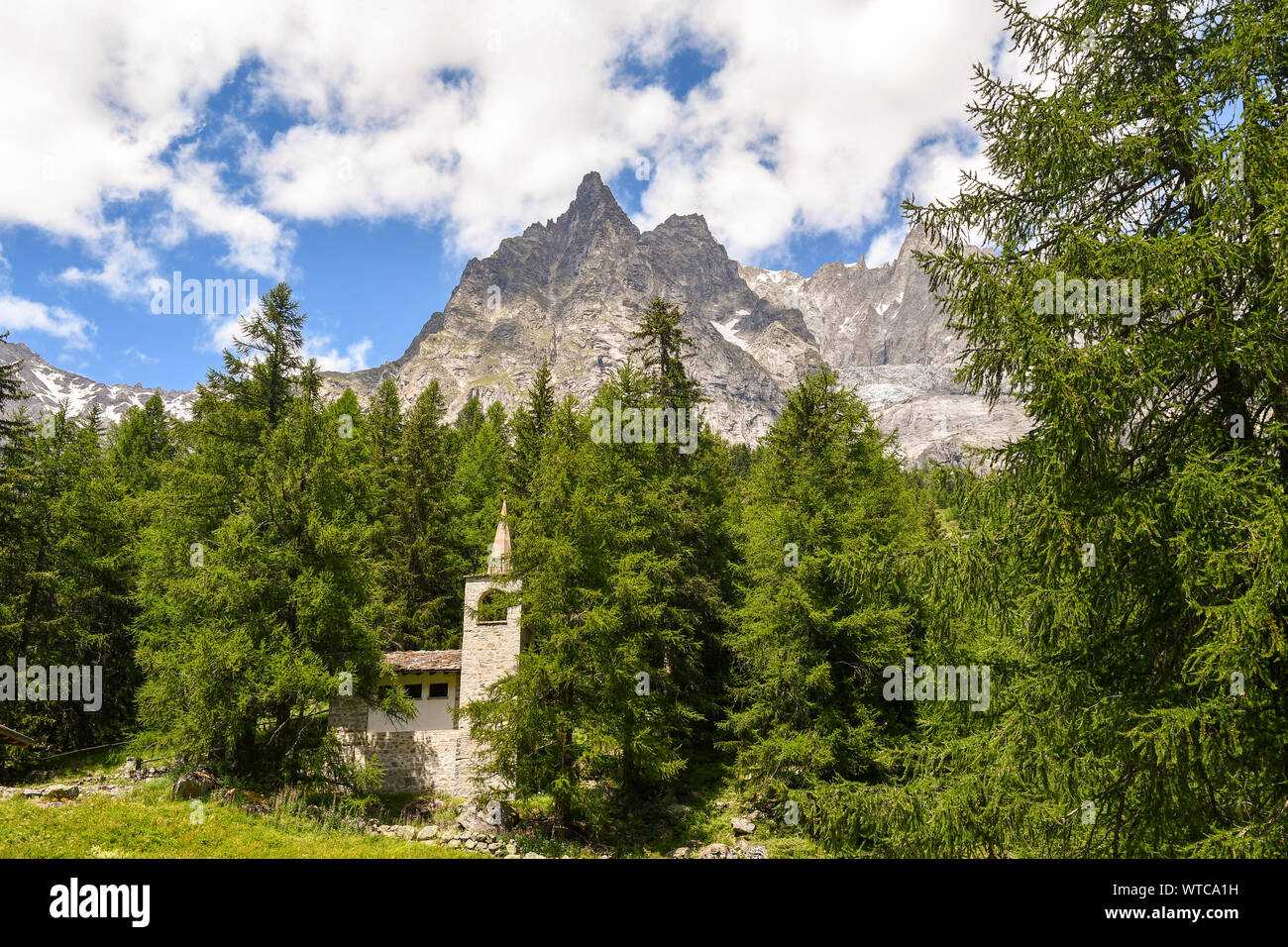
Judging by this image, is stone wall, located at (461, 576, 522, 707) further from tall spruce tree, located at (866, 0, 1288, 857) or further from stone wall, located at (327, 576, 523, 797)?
tall spruce tree, located at (866, 0, 1288, 857)

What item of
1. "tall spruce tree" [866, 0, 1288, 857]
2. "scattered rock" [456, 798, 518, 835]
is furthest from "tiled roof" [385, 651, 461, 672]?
"tall spruce tree" [866, 0, 1288, 857]

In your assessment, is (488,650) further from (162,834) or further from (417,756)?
(162,834)

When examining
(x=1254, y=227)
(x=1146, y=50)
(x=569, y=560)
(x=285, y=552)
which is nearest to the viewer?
(x=1254, y=227)

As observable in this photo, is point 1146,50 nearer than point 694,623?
Yes

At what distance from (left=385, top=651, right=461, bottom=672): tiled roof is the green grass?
7114mm

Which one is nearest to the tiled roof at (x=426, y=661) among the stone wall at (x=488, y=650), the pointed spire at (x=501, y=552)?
the stone wall at (x=488, y=650)

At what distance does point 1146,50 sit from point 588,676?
16.7m

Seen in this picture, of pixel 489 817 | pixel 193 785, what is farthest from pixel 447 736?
pixel 193 785

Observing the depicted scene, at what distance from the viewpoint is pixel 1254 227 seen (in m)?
5.07

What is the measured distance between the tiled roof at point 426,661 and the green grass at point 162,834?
7.11 meters

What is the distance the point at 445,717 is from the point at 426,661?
6.50 ft
